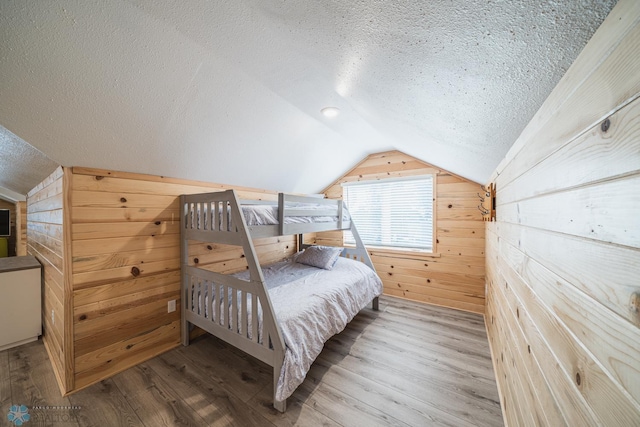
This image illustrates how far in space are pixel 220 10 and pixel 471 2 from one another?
0.88 m

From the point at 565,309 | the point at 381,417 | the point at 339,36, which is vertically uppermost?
the point at 339,36

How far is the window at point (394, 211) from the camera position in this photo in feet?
10.6

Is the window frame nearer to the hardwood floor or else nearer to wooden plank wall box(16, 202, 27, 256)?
the hardwood floor

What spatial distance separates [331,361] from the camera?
6.42ft

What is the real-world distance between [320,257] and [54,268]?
2417 millimetres

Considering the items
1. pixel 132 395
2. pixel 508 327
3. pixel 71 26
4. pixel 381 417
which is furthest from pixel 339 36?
pixel 132 395


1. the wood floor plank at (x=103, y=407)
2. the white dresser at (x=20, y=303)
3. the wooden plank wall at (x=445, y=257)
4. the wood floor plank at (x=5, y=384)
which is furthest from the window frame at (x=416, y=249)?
the white dresser at (x=20, y=303)

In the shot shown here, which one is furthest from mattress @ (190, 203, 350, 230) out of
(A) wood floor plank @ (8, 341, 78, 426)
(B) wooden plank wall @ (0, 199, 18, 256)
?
(B) wooden plank wall @ (0, 199, 18, 256)

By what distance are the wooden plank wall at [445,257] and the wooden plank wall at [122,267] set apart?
2.62 metres

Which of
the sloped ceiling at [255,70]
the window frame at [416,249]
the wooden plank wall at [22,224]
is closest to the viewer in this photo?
the sloped ceiling at [255,70]

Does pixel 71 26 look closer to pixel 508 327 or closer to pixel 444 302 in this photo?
pixel 508 327

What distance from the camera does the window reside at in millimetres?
3240

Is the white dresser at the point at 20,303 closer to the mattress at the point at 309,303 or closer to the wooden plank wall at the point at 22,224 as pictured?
the mattress at the point at 309,303

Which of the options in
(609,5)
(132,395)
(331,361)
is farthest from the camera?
(331,361)
